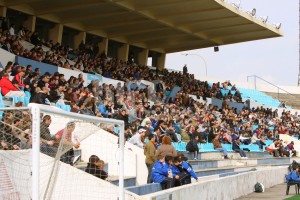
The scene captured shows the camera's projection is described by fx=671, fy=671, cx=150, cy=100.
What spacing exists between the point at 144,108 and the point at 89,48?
9.07 m

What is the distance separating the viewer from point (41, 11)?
29.8m

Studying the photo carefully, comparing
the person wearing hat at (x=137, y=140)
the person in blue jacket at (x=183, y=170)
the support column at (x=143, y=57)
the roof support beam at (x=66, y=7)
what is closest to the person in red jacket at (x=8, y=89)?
the person wearing hat at (x=137, y=140)

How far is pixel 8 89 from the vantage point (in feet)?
49.9

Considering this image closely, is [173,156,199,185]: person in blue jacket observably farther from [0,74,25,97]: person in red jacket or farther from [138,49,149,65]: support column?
[138,49,149,65]: support column

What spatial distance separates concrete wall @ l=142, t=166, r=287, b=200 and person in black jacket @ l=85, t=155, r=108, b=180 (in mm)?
826

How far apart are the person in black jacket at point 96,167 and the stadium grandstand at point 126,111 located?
0.12 feet

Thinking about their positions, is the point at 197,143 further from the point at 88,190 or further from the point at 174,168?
the point at 88,190

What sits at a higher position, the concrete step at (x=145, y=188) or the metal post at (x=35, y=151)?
the metal post at (x=35, y=151)

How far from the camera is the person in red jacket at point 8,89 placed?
1506 cm

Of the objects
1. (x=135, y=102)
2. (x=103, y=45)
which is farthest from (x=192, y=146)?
(x=103, y=45)

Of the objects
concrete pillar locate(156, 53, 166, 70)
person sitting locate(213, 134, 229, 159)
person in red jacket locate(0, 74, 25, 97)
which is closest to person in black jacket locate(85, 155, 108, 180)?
person in red jacket locate(0, 74, 25, 97)

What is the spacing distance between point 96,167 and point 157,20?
23183 mm

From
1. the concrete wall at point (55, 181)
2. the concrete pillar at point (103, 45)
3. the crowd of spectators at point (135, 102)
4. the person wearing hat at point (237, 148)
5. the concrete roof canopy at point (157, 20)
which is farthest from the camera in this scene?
the concrete pillar at point (103, 45)

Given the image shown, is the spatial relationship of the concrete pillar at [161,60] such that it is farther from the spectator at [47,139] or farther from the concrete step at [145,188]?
the spectator at [47,139]
